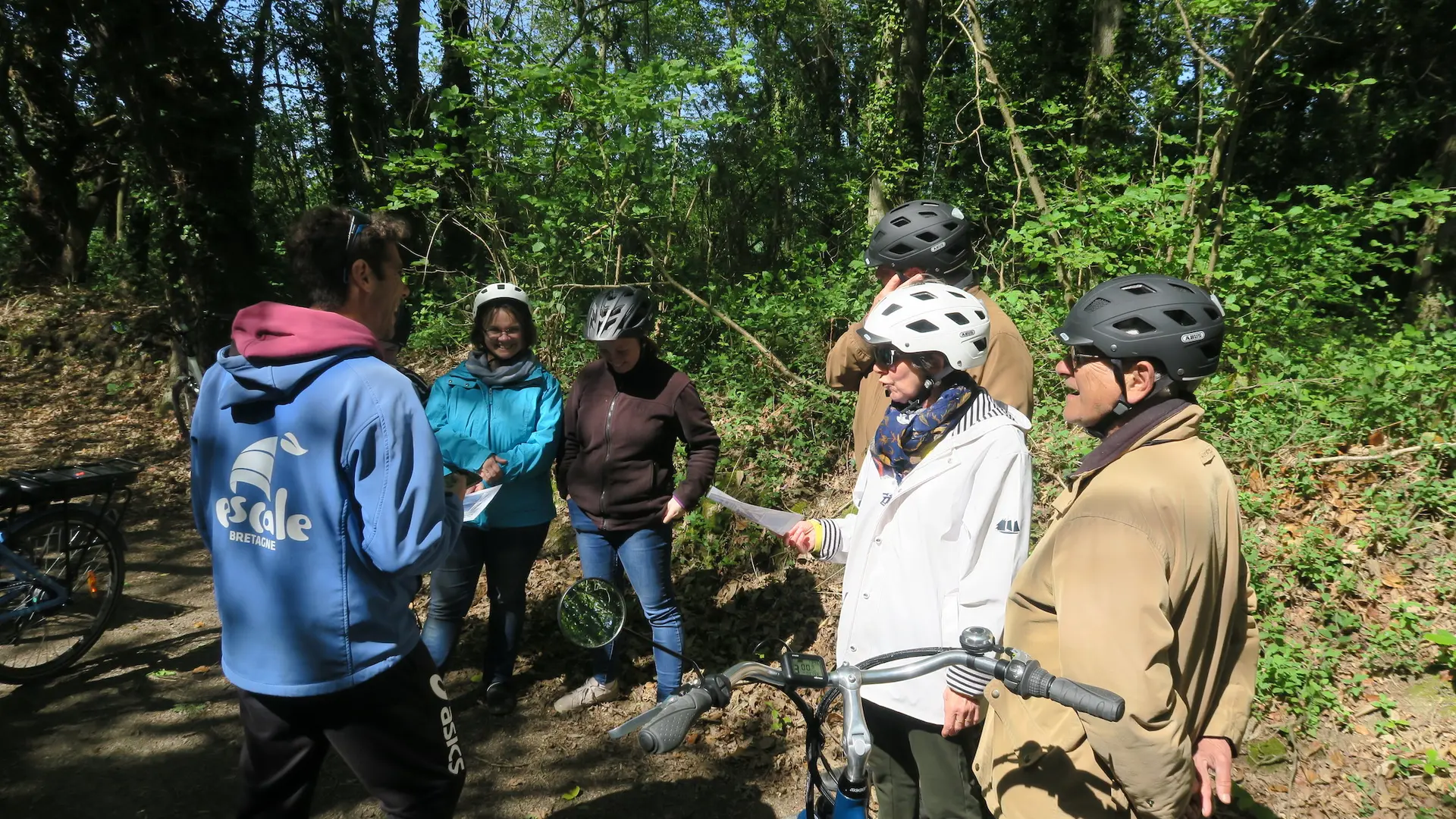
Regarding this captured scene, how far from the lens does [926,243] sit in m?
3.46

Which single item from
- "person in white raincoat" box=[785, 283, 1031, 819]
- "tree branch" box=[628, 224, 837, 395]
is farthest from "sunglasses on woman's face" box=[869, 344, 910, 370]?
"tree branch" box=[628, 224, 837, 395]

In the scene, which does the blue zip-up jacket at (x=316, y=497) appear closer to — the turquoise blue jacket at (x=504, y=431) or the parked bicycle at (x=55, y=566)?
the turquoise blue jacket at (x=504, y=431)

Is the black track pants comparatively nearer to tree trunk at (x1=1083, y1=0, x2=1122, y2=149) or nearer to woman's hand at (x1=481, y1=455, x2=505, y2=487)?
woman's hand at (x1=481, y1=455, x2=505, y2=487)

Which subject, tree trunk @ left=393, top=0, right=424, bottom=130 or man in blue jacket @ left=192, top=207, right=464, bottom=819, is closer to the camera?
man in blue jacket @ left=192, top=207, right=464, bottom=819

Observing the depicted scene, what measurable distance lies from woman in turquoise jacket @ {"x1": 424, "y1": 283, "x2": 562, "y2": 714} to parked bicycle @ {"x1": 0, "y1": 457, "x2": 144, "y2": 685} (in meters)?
2.53

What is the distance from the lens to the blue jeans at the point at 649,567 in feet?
14.1

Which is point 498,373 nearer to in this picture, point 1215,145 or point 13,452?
point 1215,145

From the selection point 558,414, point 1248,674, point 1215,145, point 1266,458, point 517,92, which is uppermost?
point 517,92

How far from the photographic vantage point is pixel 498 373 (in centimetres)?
434

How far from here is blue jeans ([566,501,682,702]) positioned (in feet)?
14.1

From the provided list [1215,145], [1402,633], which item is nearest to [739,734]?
[1402,633]

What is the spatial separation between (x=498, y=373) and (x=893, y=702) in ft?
8.78

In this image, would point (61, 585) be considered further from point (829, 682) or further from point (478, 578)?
point (829, 682)

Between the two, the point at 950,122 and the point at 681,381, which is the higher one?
the point at 950,122
